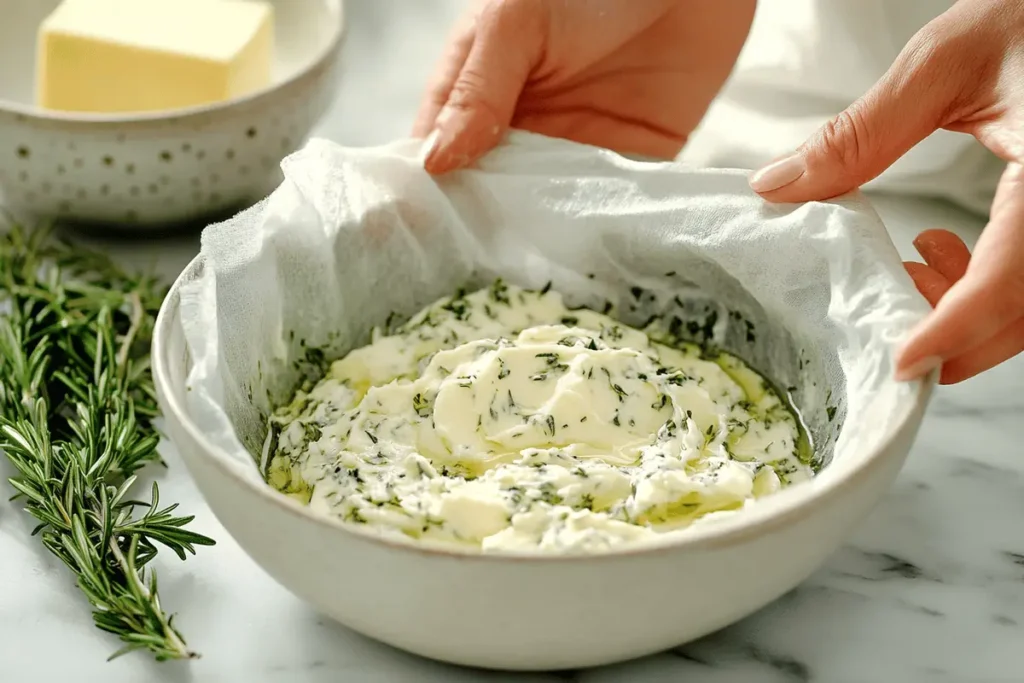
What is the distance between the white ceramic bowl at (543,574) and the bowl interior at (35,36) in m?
0.99

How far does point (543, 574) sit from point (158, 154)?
2.74 feet

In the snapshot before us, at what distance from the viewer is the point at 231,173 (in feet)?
4.56

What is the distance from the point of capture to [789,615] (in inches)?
37.2

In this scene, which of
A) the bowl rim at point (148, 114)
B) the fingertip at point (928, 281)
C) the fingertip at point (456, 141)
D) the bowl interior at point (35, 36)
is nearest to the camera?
the fingertip at point (928, 281)

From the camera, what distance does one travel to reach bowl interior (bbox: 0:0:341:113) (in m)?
1.68

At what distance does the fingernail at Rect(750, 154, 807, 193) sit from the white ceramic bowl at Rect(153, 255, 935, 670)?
287mm

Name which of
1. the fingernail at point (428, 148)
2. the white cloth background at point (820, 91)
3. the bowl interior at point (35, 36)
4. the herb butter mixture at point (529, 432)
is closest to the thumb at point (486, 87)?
the fingernail at point (428, 148)

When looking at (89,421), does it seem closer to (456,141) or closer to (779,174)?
(456,141)

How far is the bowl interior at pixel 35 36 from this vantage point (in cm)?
168

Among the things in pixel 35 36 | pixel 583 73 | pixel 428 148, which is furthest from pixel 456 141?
pixel 35 36

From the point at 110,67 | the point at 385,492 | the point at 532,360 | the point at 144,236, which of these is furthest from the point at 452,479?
the point at 110,67

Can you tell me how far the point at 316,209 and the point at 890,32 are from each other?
83 centimetres

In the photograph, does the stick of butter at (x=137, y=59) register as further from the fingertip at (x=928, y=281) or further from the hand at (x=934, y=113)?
the fingertip at (x=928, y=281)

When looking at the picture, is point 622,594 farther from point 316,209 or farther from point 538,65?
point 538,65
